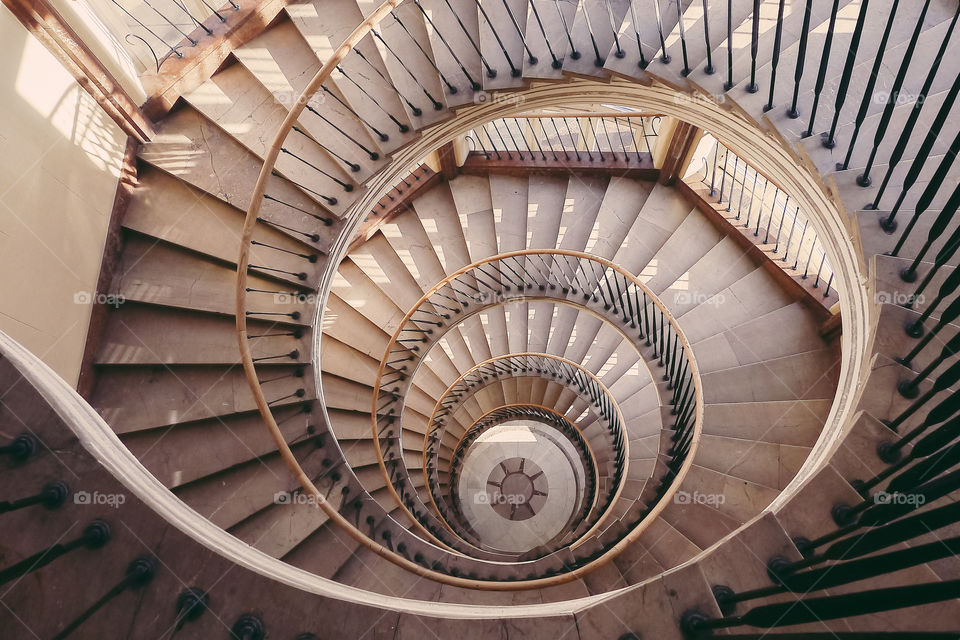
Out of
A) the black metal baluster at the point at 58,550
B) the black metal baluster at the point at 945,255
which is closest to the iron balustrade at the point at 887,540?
the black metal baluster at the point at 945,255

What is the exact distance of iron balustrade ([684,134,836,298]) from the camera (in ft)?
22.2

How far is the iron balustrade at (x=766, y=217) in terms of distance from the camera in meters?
6.78

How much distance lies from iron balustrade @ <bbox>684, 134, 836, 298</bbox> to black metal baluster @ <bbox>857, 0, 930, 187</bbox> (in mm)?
2888

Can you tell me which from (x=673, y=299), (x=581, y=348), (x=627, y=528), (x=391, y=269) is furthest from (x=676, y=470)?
(x=391, y=269)

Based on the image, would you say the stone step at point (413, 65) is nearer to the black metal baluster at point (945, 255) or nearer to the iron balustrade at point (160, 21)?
the iron balustrade at point (160, 21)

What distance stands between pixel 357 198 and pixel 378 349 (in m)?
2.99

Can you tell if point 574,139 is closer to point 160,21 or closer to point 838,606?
point 160,21

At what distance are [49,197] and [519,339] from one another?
7.04 meters

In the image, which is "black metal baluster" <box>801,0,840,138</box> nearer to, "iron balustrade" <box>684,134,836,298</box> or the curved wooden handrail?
"iron balustrade" <box>684,134,836,298</box>

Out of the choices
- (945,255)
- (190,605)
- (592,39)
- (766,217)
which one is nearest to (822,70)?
(945,255)

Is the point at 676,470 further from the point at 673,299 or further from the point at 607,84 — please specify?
the point at 607,84

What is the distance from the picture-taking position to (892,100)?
282cm

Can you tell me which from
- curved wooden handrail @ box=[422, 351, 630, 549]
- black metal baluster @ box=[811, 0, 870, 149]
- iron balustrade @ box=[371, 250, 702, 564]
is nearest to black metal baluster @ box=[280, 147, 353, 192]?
iron balustrade @ box=[371, 250, 702, 564]

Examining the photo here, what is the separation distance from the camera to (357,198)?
5.39m
